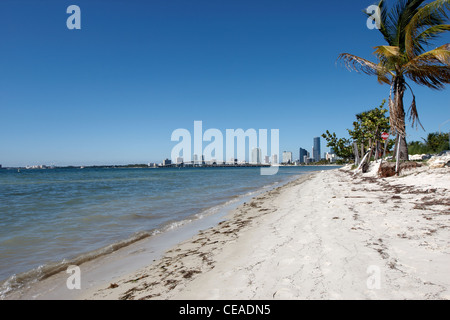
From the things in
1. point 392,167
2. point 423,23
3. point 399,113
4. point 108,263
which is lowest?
point 108,263

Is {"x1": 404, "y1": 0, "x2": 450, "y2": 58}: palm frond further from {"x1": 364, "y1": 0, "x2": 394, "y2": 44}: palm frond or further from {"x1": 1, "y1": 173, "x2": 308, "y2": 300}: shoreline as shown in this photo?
{"x1": 1, "y1": 173, "x2": 308, "y2": 300}: shoreline

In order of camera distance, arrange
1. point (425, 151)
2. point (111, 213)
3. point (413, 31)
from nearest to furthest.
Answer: point (111, 213)
point (413, 31)
point (425, 151)

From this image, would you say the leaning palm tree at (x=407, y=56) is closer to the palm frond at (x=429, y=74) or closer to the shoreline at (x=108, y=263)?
the palm frond at (x=429, y=74)

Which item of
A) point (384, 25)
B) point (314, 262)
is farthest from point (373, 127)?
point (314, 262)

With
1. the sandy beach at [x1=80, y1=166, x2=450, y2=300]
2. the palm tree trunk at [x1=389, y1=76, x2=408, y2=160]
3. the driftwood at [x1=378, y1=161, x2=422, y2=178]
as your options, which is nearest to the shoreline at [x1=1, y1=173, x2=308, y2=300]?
the sandy beach at [x1=80, y1=166, x2=450, y2=300]

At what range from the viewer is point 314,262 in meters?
3.31

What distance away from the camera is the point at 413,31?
13.1 m

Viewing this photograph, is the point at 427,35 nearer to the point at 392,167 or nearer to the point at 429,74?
the point at 429,74

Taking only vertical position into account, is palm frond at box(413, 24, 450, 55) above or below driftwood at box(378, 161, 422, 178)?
above

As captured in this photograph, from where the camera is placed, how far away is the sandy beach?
2.58 metres
